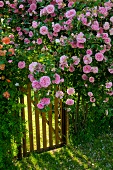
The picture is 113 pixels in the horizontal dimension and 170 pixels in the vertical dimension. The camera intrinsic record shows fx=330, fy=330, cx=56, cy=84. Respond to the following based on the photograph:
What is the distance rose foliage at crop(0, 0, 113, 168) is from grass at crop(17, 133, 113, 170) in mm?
613

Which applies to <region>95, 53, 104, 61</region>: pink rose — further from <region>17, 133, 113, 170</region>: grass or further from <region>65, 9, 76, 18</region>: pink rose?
<region>17, 133, 113, 170</region>: grass

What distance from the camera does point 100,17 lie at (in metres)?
3.00

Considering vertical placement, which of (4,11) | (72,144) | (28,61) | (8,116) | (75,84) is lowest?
(72,144)

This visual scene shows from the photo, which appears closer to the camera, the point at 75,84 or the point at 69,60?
the point at 69,60

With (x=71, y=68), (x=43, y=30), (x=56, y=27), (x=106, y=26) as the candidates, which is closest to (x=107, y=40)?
(x=106, y=26)

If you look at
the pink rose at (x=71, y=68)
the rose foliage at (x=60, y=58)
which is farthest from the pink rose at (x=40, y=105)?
the pink rose at (x=71, y=68)

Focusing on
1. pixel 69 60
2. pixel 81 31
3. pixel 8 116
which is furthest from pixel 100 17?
pixel 8 116

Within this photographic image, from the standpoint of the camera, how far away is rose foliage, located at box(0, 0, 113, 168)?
9.14 ft

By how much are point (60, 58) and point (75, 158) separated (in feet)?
4.78

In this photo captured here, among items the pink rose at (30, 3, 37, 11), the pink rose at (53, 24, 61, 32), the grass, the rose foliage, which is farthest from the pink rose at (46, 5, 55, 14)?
the grass

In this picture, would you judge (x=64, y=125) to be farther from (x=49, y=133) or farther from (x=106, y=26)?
(x=106, y=26)

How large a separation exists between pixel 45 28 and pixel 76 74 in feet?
1.76

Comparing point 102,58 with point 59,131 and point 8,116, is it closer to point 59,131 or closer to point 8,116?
point 8,116

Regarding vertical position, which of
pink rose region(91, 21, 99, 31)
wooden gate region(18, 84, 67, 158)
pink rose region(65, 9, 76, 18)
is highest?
pink rose region(65, 9, 76, 18)
